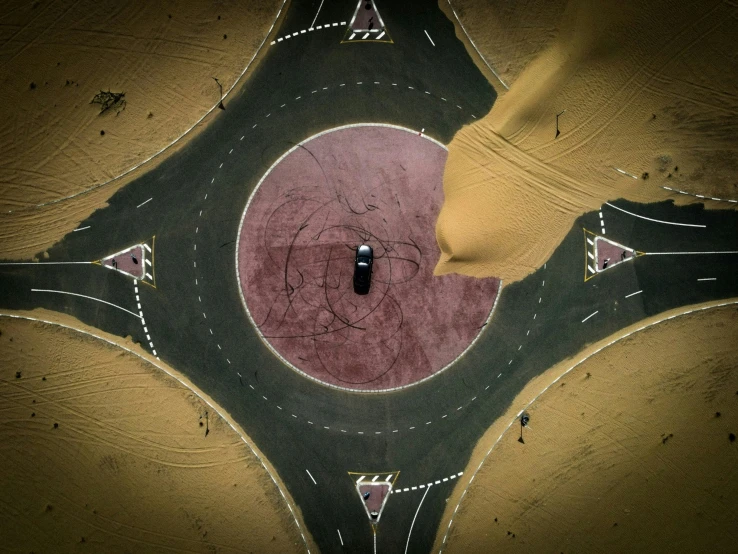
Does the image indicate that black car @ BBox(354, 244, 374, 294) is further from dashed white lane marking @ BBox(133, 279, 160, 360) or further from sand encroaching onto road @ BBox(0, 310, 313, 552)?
dashed white lane marking @ BBox(133, 279, 160, 360)

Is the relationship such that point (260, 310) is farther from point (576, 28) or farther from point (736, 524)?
point (736, 524)

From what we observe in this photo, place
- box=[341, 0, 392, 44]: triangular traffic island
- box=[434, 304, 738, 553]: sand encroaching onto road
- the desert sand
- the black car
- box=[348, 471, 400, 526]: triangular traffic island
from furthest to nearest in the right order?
box=[341, 0, 392, 44]: triangular traffic island < the desert sand < box=[348, 471, 400, 526]: triangular traffic island < box=[434, 304, 738, 553]: sand encroaching onto road < the black car

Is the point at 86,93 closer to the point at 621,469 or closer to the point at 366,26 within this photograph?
the point at 366,26

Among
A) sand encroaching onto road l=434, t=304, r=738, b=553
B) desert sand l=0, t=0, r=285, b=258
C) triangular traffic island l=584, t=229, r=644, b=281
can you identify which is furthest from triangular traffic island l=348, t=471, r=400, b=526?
desert sand l=0, t=0, r=285, b=258

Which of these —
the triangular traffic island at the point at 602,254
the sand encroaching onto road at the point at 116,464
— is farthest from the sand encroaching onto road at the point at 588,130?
the sand encroaching onto road at the point at 116,464

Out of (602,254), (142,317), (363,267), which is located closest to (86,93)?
(142,317)

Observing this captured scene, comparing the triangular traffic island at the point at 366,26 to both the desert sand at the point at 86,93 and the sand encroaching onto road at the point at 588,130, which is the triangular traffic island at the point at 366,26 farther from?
the sand encroaching onto road at the point at 588,130

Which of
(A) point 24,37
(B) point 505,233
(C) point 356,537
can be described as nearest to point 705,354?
(B) point 505,233
